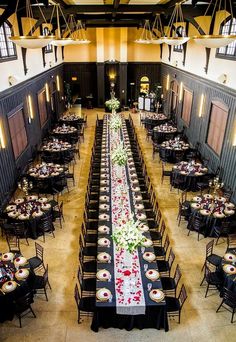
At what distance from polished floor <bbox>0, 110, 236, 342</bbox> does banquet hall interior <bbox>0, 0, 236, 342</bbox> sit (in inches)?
1.1

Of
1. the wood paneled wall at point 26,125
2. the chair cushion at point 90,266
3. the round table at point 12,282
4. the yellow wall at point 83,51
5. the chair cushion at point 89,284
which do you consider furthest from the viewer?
the yellow wall at point 83,51

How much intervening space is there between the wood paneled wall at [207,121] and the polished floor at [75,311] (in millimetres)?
2921

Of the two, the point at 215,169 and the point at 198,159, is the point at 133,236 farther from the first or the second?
the point at 198,159

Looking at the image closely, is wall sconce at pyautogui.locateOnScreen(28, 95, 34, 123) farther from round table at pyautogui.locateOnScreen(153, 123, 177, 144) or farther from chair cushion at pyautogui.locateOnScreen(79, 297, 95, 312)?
chair cushion at pyautogui.locateOnScreen(79, 297, 95, 312)

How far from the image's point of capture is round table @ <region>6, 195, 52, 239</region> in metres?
8.66

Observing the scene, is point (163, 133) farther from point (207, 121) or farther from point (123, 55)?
point (123, 55)

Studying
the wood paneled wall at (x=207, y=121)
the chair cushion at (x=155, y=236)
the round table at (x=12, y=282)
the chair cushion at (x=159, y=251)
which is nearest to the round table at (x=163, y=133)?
the wood paneled wall at (x=207, y=121)

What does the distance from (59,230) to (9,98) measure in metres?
5.48

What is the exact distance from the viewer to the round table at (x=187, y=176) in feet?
37.1

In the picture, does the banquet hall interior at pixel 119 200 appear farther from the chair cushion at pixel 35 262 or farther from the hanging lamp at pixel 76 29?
the hanging lamp at pixel 76 29

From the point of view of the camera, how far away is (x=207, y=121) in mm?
13359

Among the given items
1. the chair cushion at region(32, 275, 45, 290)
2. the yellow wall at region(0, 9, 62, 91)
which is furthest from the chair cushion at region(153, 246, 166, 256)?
the yellow wall at region(0, 9, 62, 91)

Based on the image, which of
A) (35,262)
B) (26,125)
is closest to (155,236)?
(35,262)

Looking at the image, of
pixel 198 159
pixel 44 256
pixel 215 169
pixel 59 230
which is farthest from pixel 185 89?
pixel 44 256
